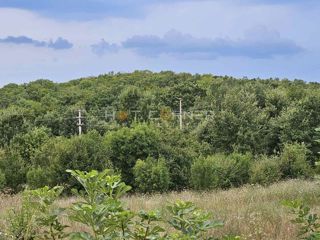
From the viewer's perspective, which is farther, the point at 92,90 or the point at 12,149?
the point at 92,90

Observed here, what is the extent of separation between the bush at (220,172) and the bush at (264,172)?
59 centimetres

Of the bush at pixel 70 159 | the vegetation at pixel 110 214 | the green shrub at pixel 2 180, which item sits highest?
the vegetation at pixel 110 214

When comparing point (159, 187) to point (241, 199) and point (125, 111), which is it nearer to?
point (241, 199)

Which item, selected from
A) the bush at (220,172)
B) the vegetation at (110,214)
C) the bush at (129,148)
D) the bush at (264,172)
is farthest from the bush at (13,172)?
the vegetation at (110,214)

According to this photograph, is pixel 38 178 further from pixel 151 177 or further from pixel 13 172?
pixel 151 177

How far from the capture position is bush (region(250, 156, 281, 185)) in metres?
24.6

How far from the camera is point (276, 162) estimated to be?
2653 centimetres

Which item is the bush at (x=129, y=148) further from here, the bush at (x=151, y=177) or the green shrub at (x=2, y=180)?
the green shrub at (x=2, y=180)

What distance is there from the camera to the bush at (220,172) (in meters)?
23.4

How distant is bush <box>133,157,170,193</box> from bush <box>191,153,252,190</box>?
142 centimetres

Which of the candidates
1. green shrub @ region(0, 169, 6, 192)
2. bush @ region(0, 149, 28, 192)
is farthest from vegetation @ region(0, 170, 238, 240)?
bush @ region(0, 149, 28, 192)

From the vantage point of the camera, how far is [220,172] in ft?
80.9

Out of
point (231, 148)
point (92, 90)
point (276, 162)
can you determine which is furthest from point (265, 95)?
point (92, 90)

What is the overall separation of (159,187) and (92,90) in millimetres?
61475
